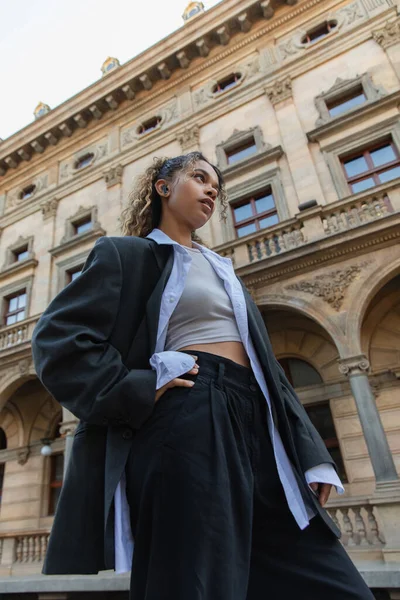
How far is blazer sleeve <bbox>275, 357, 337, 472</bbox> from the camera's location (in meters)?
1.43

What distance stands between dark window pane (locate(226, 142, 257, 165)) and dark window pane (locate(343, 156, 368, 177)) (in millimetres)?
3020

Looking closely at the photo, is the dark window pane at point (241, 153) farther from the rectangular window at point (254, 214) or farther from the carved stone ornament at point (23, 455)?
the carved stone ornament at point (23, 455)

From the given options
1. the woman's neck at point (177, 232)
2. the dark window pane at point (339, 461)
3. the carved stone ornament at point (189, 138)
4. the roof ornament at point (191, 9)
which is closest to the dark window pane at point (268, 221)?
the carved stone ornament at point (189, 138)

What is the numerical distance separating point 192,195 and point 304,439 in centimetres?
125

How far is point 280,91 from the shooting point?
39.0 feet

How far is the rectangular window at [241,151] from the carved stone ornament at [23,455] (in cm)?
1137

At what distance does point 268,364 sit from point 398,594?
596 cm

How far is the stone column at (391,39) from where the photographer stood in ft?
33.8

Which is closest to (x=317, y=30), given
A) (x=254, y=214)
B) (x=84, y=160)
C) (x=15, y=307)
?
(x=254, y=214)

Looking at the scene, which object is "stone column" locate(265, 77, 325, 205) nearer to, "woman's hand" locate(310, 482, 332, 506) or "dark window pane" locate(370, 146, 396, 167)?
"dark window pane" locate(370, 146, 396, 167)

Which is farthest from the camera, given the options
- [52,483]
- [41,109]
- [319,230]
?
[41,109]

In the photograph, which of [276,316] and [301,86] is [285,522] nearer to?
[276,316]

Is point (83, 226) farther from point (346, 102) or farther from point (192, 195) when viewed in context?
point (192, 195)

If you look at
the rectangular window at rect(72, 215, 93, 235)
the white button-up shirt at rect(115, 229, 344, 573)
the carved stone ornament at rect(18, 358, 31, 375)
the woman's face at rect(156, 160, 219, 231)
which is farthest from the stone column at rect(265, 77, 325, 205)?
the carved stone ornament at rect(18, 358, 31, 375)
